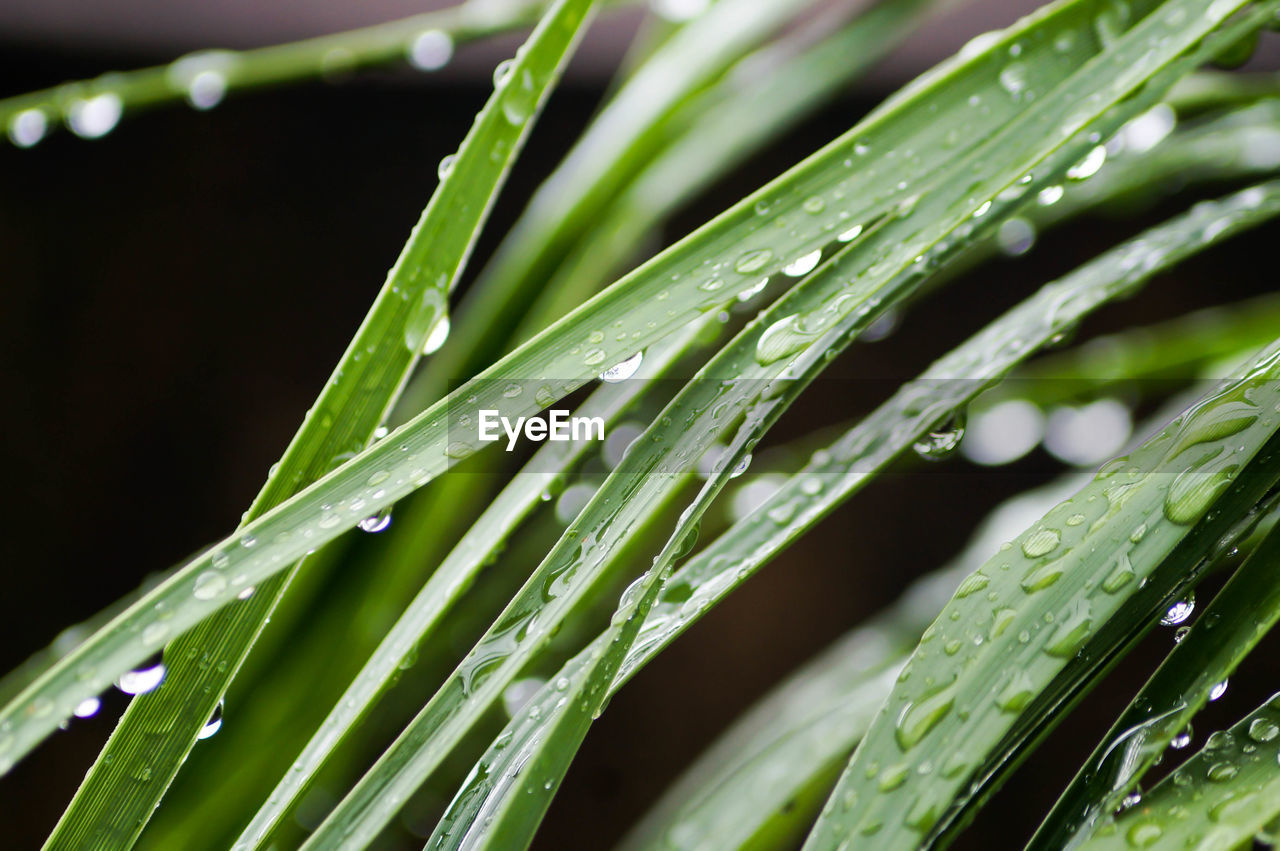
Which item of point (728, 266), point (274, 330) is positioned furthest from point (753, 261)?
point (274, 330)

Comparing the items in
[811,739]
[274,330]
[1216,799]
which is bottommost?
[1216,799]

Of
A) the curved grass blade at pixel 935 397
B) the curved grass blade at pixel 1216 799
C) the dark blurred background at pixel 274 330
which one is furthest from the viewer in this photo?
the dark blurred background at pixel 274 330

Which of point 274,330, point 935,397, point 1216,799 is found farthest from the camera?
point 274,330

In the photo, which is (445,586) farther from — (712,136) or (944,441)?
(712,136)

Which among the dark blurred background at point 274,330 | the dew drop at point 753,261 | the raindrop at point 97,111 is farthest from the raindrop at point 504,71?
the dark blurred background at point 274,330

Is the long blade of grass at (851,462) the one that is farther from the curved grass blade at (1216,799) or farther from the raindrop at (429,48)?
the raindrop at (429,48)

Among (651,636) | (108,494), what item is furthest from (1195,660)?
(108,494)
